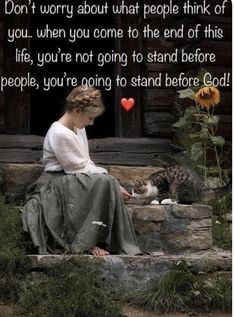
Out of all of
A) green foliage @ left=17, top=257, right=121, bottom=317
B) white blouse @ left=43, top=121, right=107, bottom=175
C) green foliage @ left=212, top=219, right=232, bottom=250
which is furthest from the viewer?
green foliage @ left=212, top=219, right=232, bottom=250

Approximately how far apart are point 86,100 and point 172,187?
0.96m

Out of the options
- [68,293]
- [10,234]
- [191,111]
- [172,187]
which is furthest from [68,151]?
[191,111]

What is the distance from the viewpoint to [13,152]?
728cm

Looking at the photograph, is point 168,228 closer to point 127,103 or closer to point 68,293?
point 68,293

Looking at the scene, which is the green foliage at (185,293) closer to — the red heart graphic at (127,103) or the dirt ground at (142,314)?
the dirt ground at (142,314)

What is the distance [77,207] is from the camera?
536cm

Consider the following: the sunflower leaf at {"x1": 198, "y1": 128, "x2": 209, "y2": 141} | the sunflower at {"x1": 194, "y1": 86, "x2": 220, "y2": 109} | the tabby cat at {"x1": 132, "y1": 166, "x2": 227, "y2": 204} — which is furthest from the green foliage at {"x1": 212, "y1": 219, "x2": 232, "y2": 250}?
the sunflower at {"x1": 194, "y1": 86, "x2": 220, "y2": 109}

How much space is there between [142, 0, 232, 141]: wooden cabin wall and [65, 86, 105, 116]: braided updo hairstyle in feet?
5.41

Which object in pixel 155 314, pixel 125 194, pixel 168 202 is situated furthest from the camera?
pixel 168 202

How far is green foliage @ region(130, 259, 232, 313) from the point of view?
16.2ft

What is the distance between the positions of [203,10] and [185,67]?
66.1 inches

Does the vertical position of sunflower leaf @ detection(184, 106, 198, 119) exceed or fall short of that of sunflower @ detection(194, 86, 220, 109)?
it falls short

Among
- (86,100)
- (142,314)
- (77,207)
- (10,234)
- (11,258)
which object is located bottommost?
(142,314)

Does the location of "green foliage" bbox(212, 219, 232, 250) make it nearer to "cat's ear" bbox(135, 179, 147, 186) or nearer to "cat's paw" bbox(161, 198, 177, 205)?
"cat's paw" bbox(161, 198, 177, 205)
